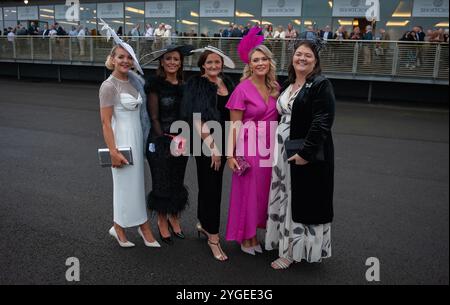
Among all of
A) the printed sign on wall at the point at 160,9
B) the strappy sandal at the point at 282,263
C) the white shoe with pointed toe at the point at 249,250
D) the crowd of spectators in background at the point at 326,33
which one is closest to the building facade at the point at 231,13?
the printed sign on wall at the point at 160,9

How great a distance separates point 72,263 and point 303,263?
210 cm

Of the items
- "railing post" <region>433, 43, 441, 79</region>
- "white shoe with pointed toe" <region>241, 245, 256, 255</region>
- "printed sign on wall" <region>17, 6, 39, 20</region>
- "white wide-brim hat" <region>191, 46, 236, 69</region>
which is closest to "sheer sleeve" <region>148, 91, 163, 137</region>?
"white wide-brim hat" <region>191, 46, 236, 69</region>

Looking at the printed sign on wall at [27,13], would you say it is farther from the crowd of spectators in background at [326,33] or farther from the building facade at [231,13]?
the crowd of spectators in background at [326,33]

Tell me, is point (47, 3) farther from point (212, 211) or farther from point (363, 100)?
point (212, 211)

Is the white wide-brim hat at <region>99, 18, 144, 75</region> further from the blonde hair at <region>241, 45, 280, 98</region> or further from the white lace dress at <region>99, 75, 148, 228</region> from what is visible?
the blonde hair at <region>241, 45, 280, 98</region>

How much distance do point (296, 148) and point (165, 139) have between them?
51.8 inches

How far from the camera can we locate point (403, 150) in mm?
8609

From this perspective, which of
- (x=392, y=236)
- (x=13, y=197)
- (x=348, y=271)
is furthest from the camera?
(x=13, y=197)

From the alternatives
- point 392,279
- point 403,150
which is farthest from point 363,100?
point 392,279

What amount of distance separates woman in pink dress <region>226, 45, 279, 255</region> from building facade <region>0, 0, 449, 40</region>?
11859 millimetres

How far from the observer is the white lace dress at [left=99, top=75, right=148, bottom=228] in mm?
3906

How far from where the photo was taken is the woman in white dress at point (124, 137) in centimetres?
390

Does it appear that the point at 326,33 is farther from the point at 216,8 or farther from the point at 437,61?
the point at 216,8

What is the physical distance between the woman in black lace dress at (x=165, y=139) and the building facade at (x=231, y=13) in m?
12.0
